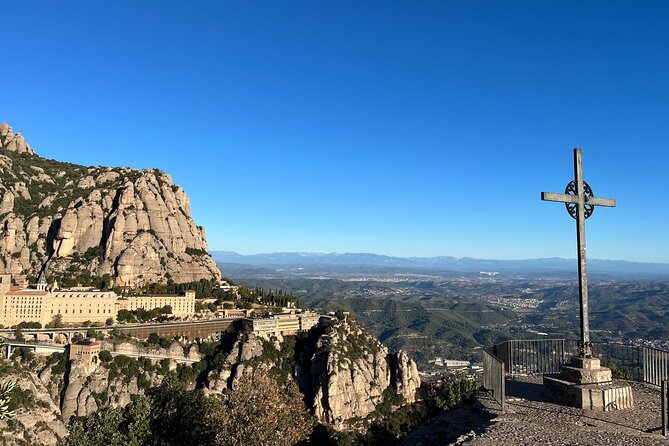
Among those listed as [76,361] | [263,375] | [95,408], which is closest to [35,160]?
[76,361]

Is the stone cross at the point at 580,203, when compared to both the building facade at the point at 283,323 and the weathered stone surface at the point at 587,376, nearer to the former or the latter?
the weathered stone surface at the point at 587,376

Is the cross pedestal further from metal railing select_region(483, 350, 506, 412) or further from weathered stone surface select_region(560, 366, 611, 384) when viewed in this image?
metal railing select_region(483, 350, 506, 412)

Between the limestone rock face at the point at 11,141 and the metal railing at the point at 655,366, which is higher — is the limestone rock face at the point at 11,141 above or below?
above

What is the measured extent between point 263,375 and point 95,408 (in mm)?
56104

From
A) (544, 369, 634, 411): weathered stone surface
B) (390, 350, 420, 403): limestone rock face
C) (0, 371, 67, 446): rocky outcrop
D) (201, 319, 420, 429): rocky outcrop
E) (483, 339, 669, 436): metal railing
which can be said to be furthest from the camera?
(390, 350, 420, 403): limestone rock face

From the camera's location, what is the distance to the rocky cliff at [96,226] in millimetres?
101438

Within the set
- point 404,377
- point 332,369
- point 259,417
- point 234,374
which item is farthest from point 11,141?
point 259,417

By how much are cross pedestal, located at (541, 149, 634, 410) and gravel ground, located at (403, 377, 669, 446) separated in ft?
1.07

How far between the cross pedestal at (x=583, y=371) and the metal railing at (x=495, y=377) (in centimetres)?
158

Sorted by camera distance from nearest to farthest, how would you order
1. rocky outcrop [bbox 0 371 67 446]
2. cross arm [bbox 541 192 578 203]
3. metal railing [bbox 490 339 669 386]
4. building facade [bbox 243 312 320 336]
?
cross arm [bbox 541 192 578 203], metal railing [bbox 490 339 669 386], rocky outcrop [bbox 0 371 67 446], building facade [bbox 243 312 320 336]

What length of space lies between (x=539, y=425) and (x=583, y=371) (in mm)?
3014

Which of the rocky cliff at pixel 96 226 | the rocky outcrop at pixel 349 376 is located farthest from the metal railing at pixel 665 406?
the rocky cliff at pixel 96 226

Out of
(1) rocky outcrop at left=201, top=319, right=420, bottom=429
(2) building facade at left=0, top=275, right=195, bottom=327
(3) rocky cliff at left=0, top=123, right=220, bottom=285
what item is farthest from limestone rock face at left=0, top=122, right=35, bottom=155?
(1) rocky outcrop at left=201, top=319, right=420, bottom=429

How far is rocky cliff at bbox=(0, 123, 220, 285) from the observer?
101438 mm
